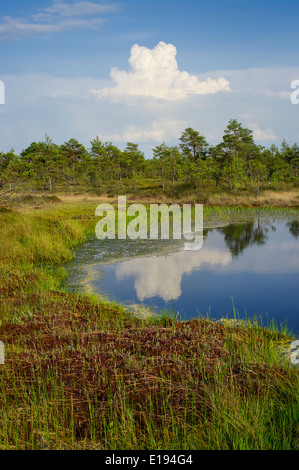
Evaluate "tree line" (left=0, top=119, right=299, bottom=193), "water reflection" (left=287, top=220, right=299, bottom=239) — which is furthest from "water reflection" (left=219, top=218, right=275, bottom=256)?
"tree line" (left=0, top=119, right=299, bottom=193)

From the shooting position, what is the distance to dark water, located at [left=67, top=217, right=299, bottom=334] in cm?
912

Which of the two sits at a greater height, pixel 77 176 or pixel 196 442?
pixel 77 176

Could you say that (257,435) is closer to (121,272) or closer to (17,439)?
(17,439)

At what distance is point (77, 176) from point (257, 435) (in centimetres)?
7766

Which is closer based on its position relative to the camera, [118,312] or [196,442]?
[196,442]

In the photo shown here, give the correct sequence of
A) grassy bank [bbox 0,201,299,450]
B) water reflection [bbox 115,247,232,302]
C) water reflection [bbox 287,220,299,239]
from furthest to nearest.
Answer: water reflection [bbox 287,220,299,239] → water reflection [bbox 115,247,232,302] → grassy bank [bbox 0,201,299,450]

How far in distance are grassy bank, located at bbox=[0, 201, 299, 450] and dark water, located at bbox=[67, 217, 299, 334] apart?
227 centimetres

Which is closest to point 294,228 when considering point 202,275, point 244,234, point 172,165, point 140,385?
point 244,234

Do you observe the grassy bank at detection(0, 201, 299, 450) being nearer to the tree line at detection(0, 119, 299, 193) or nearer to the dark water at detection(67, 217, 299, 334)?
the dark water at detection(67, 217, 299, 334)

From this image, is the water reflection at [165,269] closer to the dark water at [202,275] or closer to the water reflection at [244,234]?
the dark water at [202,275]

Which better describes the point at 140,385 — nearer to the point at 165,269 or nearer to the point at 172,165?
the point at 165,269

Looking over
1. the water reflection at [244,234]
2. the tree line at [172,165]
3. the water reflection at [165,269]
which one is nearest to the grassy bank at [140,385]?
the water reflection at [165,269]

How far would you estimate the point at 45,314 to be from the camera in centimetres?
715
